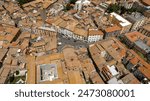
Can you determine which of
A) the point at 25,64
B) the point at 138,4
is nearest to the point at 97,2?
the point at 138,4

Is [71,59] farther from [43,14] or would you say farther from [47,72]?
[43,14]

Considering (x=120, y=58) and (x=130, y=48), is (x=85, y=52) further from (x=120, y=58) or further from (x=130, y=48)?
(x=130, y=48)

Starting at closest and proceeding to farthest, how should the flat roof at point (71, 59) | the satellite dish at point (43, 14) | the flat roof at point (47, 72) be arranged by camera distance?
the flat roof at point (47, 72) < the flat roof at point (71, 59) < the satellite dish at point (43, 14)

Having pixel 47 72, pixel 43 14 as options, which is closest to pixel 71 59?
pixel 47 72

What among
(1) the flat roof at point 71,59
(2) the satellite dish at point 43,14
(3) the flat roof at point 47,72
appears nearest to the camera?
(3) the flat roof at point 47,72

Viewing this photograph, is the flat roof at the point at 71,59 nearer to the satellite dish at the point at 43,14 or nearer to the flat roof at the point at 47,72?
the flat roof at the point at 47,72

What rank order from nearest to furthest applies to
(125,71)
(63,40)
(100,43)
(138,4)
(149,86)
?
(149,86), (125,71), (100,43), (63,40), (138,4)

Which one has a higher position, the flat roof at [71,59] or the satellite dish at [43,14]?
the flat roof at [71,59]

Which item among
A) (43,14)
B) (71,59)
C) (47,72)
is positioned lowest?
(47,72)

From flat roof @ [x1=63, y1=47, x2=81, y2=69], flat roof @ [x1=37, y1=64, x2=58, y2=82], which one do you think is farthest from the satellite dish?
flat roof @ [x1=37, y1=64, x2=58, y2=82]

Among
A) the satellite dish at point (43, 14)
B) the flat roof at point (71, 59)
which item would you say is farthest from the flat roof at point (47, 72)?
the satellite dish at point (43, 14)

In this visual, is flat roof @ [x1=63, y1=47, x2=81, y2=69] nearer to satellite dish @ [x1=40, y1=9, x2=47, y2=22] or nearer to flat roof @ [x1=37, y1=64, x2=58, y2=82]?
flat roof @ [x1=37, y1=64, x2=58, y2=82]
